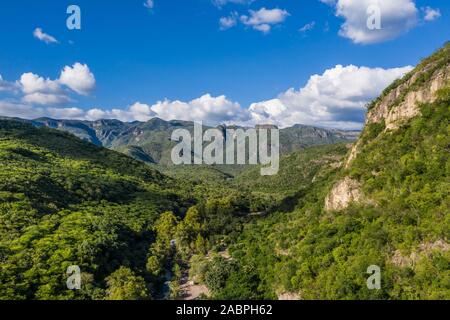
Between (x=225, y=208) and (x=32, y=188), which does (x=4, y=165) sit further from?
(x=225, y=208)

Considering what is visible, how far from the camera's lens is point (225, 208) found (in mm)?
129750

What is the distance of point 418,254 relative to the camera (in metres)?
48.1

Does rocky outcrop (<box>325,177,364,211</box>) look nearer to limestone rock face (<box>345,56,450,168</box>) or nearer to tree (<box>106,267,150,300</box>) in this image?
limestone rock face (<box>345,56,450,168</box>)

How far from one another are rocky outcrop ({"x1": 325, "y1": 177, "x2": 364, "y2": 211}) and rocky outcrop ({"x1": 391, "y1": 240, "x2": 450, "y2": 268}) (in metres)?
18.4

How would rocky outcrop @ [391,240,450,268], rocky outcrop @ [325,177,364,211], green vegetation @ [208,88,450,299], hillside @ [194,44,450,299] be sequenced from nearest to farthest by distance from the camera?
1. rocky outcrop @ [391,240,450,268]
2. green vegetation @ [208,88,450,299]
3. hillside @ [194,44,450,299]
4. rocky outcrop @ [325,177,364,211]

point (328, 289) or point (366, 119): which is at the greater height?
point (366, 119)

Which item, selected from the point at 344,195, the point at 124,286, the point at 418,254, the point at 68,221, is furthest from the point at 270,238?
the point at 68,221

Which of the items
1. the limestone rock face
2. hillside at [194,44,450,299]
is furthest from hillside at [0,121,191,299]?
the limestone rock face

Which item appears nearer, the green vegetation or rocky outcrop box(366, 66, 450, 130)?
the green vegetation

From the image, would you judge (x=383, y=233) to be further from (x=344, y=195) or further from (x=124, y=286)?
(x=124, y=286)

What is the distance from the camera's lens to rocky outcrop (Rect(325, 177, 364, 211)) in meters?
69.6
